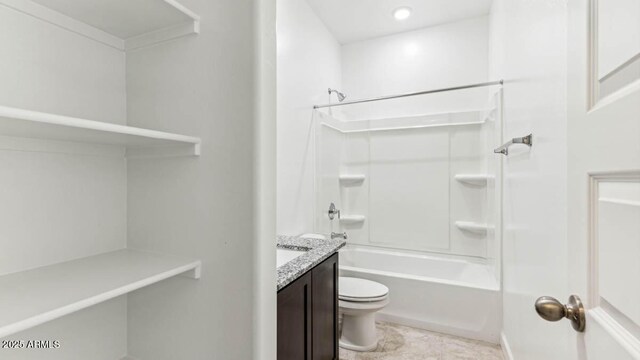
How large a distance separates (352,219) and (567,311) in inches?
107

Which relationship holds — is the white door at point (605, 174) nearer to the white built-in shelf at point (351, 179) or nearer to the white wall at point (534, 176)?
the white wall at point (534, 176)

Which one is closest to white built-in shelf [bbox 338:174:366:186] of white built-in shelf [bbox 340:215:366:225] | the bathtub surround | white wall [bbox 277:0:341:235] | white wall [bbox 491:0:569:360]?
white built-in shelf [bbox 340:215:366:225]

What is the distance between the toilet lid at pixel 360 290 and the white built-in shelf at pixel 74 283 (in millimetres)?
1347

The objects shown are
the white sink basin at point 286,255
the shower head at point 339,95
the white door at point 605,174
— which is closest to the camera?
the white door at point 605,174

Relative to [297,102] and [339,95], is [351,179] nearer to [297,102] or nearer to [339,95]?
[339,95]

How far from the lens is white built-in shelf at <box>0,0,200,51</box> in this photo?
83cm

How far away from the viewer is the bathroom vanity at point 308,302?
1.17 meters

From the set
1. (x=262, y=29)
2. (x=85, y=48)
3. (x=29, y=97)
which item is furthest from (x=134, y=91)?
(x=262, y=29)

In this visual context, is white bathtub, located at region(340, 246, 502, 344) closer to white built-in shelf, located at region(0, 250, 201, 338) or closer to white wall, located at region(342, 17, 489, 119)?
white wall, located at region(342, 17, 489, 119)

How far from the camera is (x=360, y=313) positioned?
1999 millimetres

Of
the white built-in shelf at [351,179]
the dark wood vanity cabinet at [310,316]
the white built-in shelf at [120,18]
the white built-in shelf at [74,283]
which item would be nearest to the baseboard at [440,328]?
the dark wood vanity cabinet at [310,316]

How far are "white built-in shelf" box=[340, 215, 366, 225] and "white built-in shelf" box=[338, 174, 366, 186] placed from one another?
0.38 metres

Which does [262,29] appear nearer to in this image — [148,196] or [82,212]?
[148,196]

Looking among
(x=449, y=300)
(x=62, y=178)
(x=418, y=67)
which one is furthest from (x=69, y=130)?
(x=418, y=67)
